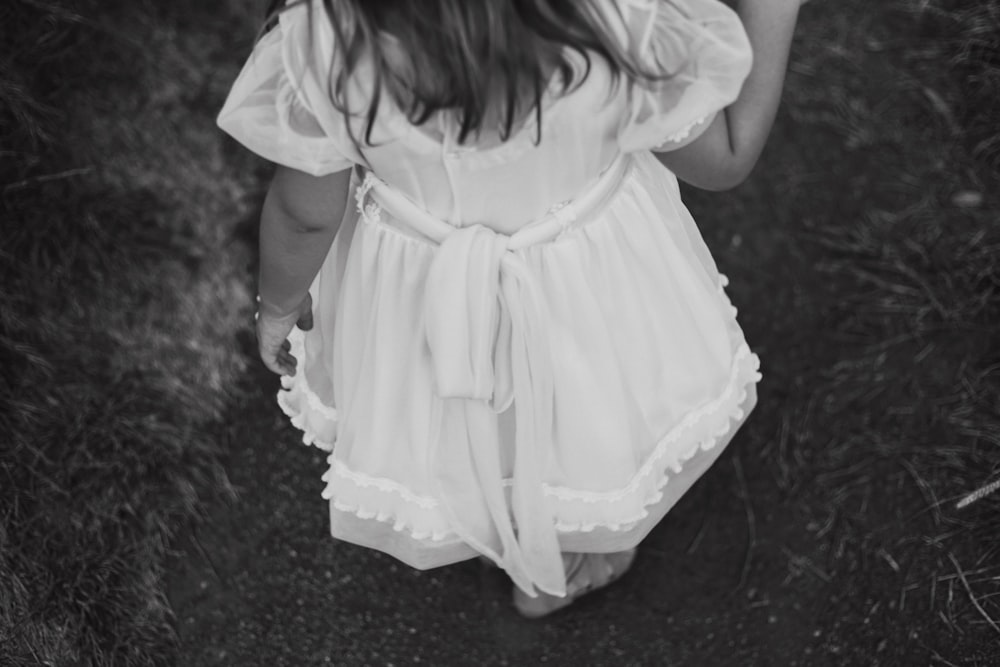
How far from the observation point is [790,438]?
2158 mm

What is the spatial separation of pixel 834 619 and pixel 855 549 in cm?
15

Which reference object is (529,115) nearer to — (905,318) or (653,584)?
(653,584)

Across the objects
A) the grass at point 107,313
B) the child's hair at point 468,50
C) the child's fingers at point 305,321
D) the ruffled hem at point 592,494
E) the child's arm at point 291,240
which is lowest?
the grass at point 107,313

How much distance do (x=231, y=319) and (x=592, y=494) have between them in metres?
1.10

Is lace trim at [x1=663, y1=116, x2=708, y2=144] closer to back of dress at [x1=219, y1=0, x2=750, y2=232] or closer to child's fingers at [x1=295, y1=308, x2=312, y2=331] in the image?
back of dress at [x1=219, y1=0, x2=750, y2=232]

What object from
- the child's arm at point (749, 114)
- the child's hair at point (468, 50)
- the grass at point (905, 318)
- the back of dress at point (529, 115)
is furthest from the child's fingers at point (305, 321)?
the grass at point (905, 318)

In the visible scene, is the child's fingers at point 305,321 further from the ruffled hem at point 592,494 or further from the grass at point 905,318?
the grass at point 905,318

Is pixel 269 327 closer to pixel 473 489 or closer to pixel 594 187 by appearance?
pixel 473 489

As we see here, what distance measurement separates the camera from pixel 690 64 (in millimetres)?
1237

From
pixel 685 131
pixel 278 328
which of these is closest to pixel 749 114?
pixel 685 131

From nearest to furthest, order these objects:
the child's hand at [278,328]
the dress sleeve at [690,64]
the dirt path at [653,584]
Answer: the dress sleeve at [690,64] < the child's hand at [278,328] < the dirt path at [653,584]

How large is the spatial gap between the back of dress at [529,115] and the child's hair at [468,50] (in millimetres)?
22

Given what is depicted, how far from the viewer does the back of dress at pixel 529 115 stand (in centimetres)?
118

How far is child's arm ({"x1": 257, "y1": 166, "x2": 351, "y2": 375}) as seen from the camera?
1.31 metres
